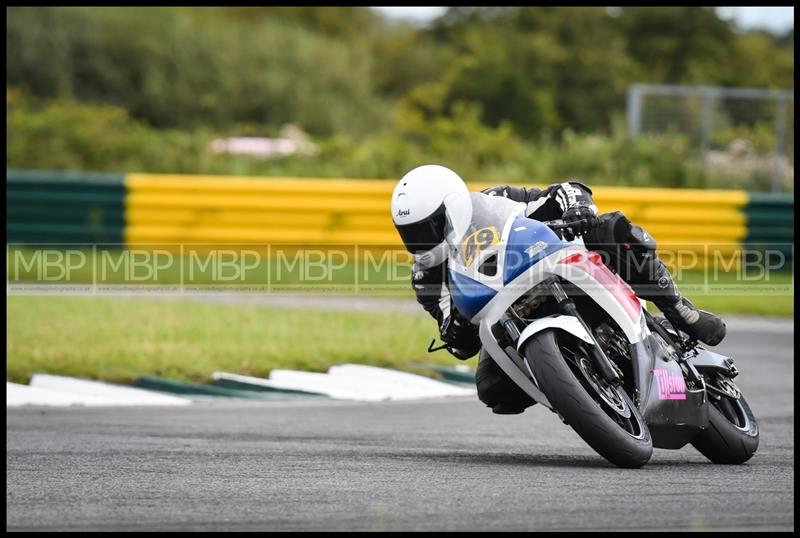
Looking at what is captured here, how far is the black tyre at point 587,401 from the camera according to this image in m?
5.79

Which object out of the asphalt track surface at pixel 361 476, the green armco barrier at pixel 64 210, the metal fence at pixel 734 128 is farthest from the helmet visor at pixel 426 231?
the metal fence at pixel 734 128

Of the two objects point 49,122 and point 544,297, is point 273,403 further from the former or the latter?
point 49,122

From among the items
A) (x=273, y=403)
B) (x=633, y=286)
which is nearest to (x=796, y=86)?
(x=273, y=403)

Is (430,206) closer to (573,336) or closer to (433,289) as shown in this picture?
(433,289)

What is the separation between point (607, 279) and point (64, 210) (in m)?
11.3

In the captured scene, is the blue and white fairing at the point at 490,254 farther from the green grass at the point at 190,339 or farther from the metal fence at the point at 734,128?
the metal fence at the point at 734,128

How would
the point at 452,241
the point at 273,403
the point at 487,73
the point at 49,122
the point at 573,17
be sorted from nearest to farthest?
the point at 452,241, the point at 273,403, the point at 49,122, the point at 487,73, the point at 573,17

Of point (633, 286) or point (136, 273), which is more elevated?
point (633, 286)

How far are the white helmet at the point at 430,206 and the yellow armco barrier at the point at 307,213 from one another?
9.70 metres

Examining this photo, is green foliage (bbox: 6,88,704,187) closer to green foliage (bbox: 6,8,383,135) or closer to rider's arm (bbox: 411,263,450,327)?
rider's arm (bbox: 411,263,450,327)

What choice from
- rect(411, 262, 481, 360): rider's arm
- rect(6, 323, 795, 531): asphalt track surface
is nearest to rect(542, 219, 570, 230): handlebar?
rect(411, 262, 481, 360): rider's arm

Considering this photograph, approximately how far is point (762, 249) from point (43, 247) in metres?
8.61

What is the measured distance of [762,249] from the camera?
15781 millimetres

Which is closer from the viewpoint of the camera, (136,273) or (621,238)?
(621,238)
